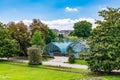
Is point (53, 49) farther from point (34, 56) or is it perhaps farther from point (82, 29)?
point (82, 29)

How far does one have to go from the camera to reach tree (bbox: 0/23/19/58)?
48.7 metres

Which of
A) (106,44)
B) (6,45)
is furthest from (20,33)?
(106,44)

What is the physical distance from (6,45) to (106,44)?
81.4 feet

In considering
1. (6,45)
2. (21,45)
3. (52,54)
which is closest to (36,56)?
(6,45)

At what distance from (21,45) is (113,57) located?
30155 millimetres

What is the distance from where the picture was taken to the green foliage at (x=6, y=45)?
160ft

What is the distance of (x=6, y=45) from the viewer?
49219 mm

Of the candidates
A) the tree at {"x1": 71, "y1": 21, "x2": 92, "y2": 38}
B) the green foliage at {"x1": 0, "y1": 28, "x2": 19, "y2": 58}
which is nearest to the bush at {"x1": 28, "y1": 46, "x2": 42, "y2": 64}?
the green foliage at {"x1": 0, "y1": 28, "x2": 19, "y2": 58}

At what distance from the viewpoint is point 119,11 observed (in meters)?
31.2

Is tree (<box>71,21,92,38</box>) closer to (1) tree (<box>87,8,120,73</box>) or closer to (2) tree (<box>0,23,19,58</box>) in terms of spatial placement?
(2) tree (<box>0,23,19,58</box>)

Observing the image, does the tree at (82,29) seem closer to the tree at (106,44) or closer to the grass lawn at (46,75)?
the grass lawn at (46,75)

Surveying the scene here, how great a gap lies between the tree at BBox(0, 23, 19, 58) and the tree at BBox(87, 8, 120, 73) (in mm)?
21643

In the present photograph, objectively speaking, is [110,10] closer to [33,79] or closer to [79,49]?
[33,79]

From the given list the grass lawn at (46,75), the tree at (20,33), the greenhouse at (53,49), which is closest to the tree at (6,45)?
the tree at (20,33)
